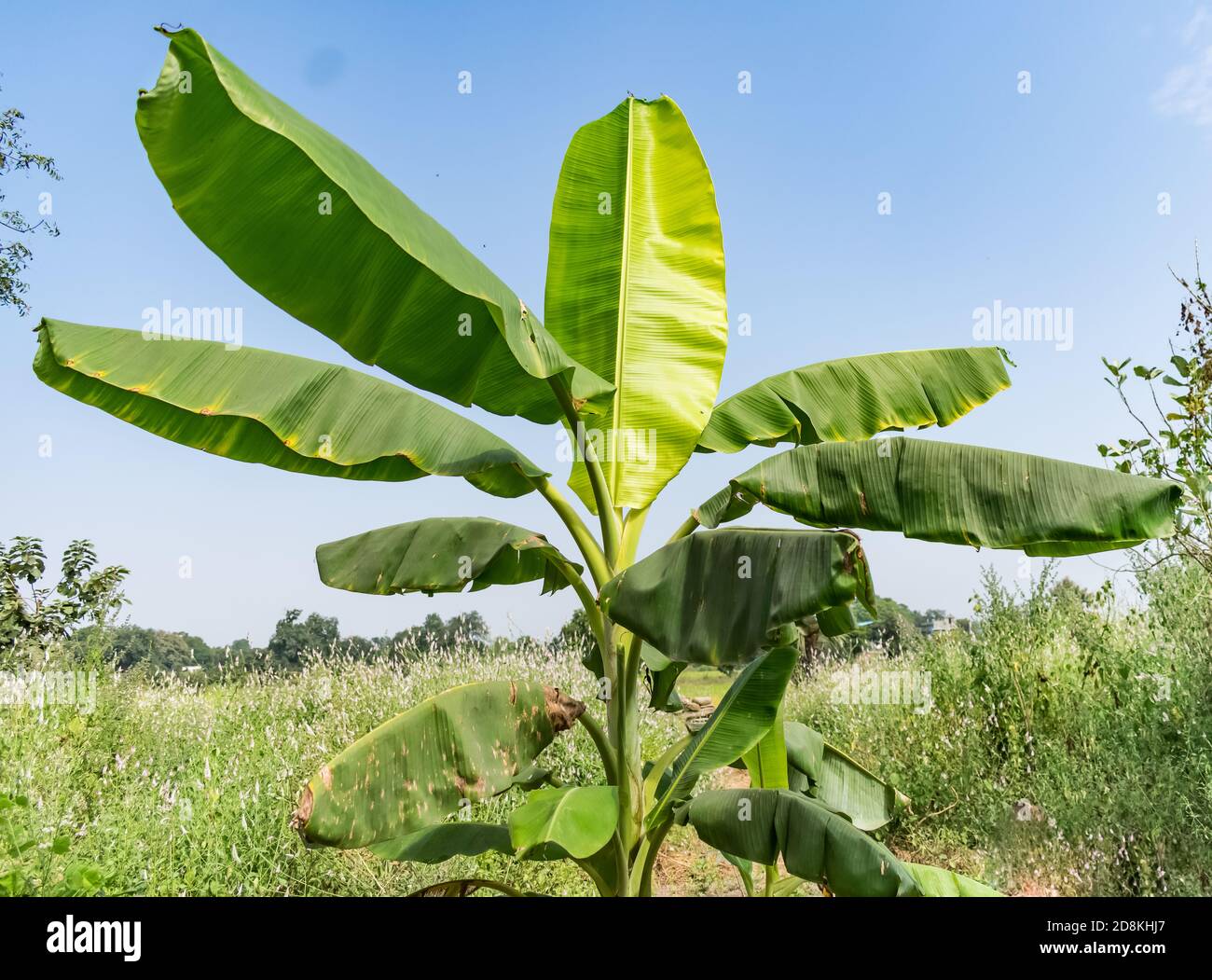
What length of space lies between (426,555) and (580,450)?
0.54 meters

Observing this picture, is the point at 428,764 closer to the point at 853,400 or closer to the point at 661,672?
the point at 661,672

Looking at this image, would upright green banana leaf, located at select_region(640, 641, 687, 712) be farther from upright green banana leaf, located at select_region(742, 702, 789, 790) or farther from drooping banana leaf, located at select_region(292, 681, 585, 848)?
drooping banana leaf, located at select_region(292, 681, 585, 848)

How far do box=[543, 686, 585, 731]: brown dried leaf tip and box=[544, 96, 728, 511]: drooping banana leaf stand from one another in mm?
594

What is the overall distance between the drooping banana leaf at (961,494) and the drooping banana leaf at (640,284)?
51 centimetres

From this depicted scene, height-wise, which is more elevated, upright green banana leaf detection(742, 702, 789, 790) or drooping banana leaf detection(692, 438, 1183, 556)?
drooping banana leaf detection(692, 438, 1183, 556)

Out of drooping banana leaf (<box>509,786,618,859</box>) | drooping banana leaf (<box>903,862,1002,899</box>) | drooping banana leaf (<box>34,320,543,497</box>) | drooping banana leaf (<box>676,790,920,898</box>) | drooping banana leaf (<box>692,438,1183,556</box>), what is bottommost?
drooping banana leaf (<box>903,862,1002,899</box>)

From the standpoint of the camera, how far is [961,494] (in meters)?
1.92

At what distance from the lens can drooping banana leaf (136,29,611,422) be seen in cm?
166

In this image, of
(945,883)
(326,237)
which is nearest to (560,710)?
(945,883)

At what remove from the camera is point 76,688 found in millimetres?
4875

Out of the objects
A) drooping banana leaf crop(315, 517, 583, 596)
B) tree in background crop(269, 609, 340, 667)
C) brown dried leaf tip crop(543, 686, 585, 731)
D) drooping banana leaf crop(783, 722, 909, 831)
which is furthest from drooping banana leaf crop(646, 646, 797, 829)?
tree in background crop(269, 609, 340, 667)
